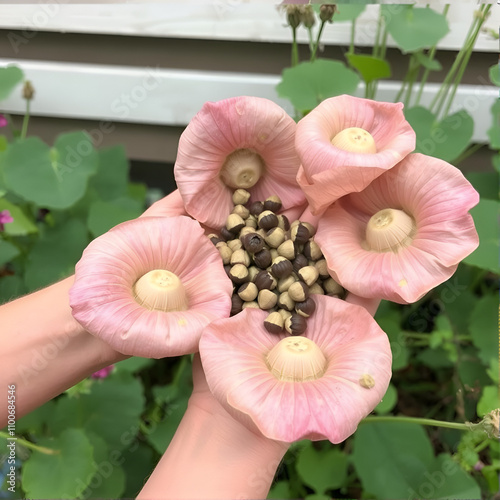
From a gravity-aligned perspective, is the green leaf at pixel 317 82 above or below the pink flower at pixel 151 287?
above

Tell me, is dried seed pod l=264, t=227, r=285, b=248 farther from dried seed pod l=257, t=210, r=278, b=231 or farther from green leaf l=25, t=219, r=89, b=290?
green leaf l=25, t=219, r=89, b=290

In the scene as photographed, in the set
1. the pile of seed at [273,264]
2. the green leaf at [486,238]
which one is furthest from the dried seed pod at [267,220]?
the green leaf at [486,238]

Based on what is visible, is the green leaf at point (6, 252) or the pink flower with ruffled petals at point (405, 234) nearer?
the pink flower with ruffled petals at point (405, 234)

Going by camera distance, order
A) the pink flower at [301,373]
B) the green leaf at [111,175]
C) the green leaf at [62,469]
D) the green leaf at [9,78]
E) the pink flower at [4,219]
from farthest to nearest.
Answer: the green leaf at [111,175] → the green leaf at [9,78] → the pink flower at [4,219] → the green leaf at [62,469] → the pink flower at [301,373]

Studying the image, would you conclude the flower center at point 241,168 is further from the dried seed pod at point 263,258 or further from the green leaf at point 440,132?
the green leaf at point 440,132

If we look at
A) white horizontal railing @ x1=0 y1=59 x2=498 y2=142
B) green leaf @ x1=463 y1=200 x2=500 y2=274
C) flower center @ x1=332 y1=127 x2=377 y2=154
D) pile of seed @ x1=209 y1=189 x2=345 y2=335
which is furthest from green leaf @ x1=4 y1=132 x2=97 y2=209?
green leaf @ x1=463 y1=200 x2=500 y2=274

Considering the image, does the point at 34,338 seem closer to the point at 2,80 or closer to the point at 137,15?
the point at 2,80

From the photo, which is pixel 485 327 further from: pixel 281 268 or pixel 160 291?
pixel 160 291

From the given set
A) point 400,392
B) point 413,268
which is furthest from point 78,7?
point 400,392
